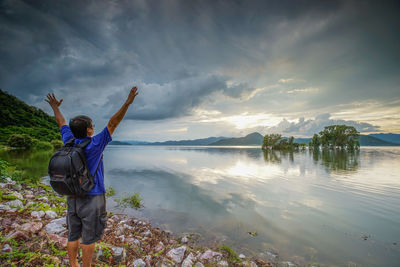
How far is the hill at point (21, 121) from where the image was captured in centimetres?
7812

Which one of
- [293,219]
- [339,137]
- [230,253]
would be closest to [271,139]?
[339,137]

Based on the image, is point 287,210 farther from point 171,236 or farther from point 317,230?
point 171,236

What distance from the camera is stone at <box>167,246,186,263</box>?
484 cm

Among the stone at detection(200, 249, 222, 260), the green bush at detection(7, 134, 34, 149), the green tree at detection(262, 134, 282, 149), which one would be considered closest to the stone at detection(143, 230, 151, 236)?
the stone at detection(200, 249, 222, 260)

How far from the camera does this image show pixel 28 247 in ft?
13.4

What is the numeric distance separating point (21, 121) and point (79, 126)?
443 ft

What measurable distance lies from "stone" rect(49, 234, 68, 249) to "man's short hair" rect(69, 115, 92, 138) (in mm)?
3575

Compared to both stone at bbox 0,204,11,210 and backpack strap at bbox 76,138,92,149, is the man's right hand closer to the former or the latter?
backpack strap at bbox 76,138,92,149

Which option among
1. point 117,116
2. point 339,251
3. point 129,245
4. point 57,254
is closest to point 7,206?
point 57,254

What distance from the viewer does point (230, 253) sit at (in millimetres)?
5562

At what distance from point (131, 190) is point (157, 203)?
4.14 metres

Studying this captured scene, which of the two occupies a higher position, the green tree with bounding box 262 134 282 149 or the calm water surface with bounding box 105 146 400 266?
the green tree with bounding box 262 134 282 149

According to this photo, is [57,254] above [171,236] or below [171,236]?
above

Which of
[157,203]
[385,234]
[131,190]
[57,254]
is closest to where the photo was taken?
[57,254]
